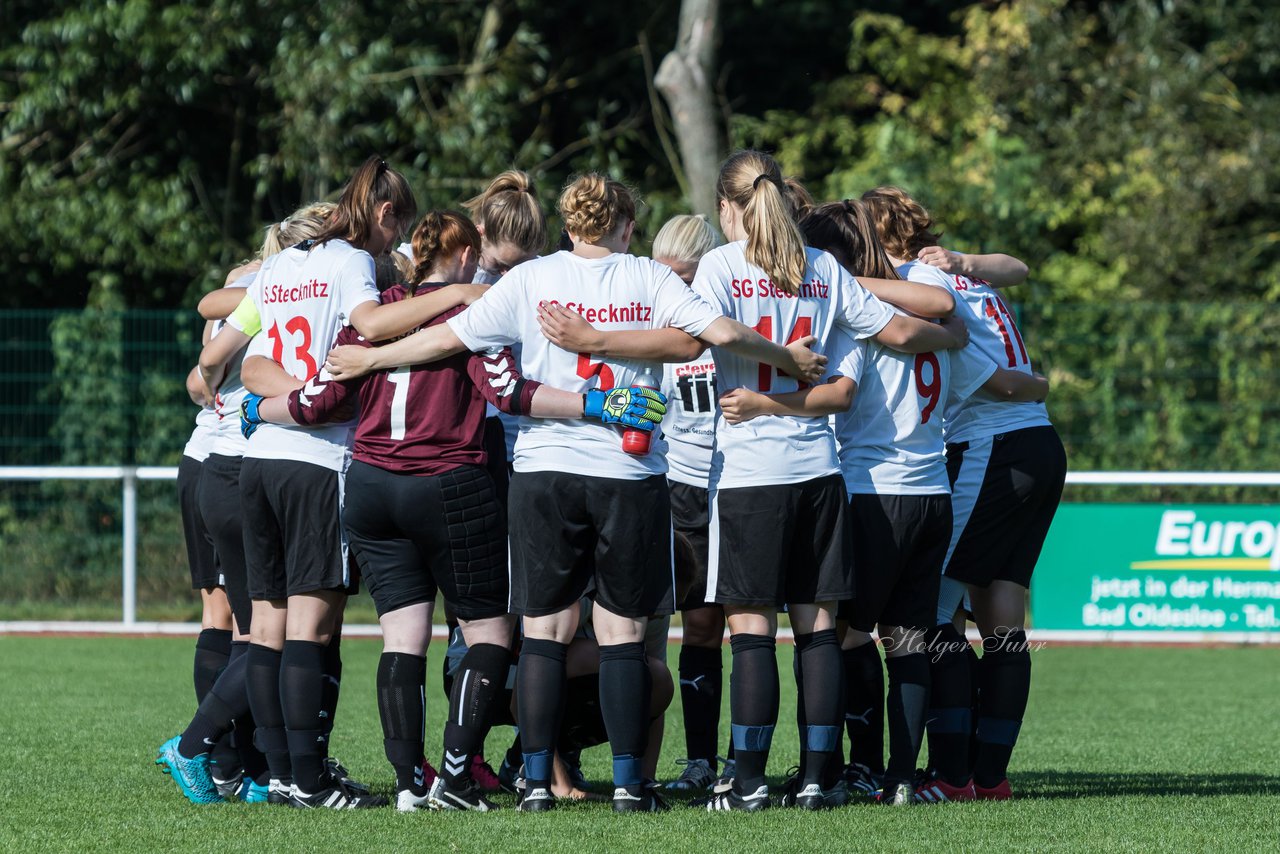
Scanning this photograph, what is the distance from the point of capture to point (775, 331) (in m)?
4.83

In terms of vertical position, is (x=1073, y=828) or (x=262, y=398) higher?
(x=262, y=398)

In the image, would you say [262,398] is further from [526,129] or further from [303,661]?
[526,129]

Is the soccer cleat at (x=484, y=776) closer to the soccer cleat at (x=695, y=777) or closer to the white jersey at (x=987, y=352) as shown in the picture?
the soccer cleat at (x=695, y=777)

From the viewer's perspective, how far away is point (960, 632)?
551cm

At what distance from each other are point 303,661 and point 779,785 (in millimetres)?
1820

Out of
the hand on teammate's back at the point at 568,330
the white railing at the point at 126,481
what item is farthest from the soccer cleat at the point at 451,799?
the white railing at the point at 126,481

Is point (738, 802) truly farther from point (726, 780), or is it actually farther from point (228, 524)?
point (228, 524)

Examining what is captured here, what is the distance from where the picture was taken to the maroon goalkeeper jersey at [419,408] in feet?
15.4

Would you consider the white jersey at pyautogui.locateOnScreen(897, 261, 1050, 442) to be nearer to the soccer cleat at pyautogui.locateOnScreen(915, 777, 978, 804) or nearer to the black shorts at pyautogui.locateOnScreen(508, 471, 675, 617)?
the soccer cleat at pyautogui.locateOnScreen(915, 777, 978, 804)

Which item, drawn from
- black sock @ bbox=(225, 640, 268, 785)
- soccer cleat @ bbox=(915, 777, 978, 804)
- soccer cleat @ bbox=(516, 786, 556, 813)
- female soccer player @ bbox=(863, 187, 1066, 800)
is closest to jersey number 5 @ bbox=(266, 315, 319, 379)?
black sock @ bbox=(225, 640, 268, 785)

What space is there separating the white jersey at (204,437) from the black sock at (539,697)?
1619 mm

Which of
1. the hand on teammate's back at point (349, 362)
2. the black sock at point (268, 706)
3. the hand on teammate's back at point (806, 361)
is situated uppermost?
the hand on teammate's back at point (806, 361)

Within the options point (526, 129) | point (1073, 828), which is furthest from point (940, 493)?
point (526, 129)

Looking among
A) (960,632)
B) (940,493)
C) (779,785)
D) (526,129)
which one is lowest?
(779,785)
